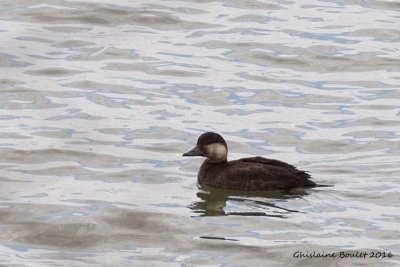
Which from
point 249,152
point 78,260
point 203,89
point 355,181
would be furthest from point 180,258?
point 203,89

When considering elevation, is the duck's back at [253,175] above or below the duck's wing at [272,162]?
below

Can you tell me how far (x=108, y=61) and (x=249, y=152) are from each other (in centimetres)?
419

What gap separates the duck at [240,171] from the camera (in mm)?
14461

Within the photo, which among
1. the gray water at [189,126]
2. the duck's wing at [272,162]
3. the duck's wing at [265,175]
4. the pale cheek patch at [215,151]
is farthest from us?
the pale cheek patch at [215,151]

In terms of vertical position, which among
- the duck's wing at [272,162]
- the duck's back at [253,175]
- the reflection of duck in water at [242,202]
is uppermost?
the duck's wing at [272,162]

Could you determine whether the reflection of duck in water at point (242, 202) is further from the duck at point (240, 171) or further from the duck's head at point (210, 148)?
the duck's head at point (210, 148)

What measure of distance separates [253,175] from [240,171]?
0.62 feet

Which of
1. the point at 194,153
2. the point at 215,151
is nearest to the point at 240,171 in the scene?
the point at 215,151

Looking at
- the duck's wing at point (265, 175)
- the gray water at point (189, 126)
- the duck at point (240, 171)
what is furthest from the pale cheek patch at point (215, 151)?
the gray water at point (189, 126)

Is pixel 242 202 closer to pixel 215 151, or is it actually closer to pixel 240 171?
pixel 240 171

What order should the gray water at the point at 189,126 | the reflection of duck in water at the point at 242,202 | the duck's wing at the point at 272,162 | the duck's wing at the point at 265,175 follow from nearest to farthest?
the gray water at the point at 189,126, the reflection of duck in water at the point at 242,202, the duck's wing at the point at 265,175, the duck's wing at the point at 272,162

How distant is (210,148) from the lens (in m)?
15.1

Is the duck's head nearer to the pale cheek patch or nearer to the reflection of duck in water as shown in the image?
the pale cheek patch

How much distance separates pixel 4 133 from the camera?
53.4ft
